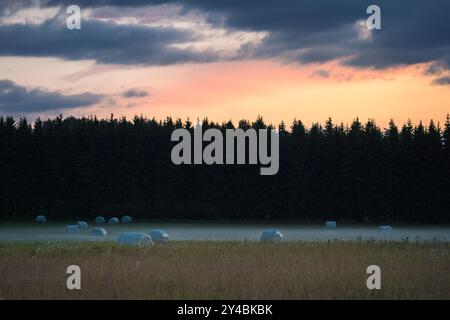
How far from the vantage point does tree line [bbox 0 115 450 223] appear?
102000 mm

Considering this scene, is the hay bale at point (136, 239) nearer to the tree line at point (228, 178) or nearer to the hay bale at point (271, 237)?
the hay bale at point (271, 237)

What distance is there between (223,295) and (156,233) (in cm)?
2494

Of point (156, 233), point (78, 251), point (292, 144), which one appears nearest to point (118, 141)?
point (292, 144)

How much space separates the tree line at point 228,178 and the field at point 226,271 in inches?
2447

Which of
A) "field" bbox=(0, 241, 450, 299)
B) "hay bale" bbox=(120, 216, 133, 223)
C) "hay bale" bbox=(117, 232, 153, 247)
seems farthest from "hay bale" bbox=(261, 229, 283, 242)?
"hay bale" bbox=(120, 216, 133, 223)

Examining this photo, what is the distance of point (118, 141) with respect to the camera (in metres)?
113

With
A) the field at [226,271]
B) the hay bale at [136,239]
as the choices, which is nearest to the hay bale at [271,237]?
the field at [226,271]

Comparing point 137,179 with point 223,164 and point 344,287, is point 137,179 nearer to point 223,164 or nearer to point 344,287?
point 223,164

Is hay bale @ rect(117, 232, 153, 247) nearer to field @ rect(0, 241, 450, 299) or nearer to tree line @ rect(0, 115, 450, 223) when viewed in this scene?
field @ rect(0, 241, 450, 299)

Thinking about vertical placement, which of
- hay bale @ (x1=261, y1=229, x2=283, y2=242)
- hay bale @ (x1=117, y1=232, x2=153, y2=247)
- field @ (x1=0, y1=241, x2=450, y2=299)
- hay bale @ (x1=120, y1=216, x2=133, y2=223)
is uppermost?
field @ (x1=0, y1=241, x2=450, y2=299)

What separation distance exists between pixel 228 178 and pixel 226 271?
79.8 meters

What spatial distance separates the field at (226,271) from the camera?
23.2 metres

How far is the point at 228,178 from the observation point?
108 meters

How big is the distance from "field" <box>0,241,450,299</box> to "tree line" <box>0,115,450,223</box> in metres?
62.2
